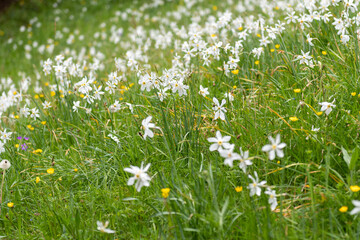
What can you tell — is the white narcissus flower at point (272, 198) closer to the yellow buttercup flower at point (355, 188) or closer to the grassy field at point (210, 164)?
the grassy field at point (210, 164)

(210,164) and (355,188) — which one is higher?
(210,164)

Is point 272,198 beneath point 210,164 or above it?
beneath

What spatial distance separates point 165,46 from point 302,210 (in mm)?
4051

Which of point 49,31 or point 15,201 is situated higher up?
point 49,31

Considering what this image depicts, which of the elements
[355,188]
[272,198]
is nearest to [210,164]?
[272,198]

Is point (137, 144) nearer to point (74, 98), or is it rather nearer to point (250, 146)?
point (250, 146)

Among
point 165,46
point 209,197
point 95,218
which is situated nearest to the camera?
point 209,197

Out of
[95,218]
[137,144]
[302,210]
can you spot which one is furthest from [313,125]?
[95,218]

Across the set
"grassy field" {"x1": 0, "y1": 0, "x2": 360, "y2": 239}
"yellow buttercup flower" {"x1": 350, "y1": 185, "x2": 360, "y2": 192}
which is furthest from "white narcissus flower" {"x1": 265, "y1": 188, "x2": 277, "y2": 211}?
"yellow buttercup flower" {"x1": 350, "y1": 185, "x2": 360, "y2": 192}

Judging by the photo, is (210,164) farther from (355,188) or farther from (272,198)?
(355,188)

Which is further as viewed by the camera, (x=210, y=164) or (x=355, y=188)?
(x=210, y=164)

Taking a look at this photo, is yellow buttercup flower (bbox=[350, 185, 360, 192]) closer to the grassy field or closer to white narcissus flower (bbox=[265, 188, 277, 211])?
the grassy field

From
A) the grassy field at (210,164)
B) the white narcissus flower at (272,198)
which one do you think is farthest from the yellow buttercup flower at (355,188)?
the white narcissus flower at (272,198)

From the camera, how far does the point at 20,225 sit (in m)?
2.60
